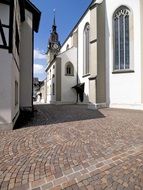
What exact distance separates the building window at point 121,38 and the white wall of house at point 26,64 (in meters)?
9.28

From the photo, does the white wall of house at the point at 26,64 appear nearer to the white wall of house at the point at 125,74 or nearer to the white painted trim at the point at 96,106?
the white painted trim at the point at 96,106

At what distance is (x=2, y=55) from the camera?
676 centimetres

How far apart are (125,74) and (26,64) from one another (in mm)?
9729

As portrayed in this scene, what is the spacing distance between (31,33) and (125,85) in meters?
9.80

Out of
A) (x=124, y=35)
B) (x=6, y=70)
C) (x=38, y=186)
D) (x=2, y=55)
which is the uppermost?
(x=124, y=35)

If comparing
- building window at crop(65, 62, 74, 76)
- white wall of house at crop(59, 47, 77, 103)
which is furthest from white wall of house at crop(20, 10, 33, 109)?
building window at crop(65, 62, 74, 76)

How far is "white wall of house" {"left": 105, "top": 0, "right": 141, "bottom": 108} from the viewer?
52.6 ft

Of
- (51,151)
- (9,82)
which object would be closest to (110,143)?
(51,151)

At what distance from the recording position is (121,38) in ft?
57.4

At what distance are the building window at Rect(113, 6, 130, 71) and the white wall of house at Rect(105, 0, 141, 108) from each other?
16.9 inches

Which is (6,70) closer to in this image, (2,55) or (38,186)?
(2,55)

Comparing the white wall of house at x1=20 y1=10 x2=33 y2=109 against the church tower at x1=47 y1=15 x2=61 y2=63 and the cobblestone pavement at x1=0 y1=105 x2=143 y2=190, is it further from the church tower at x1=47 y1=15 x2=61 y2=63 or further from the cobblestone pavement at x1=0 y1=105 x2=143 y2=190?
the church tower at x1=47 y1=15 x2=61 y2=63

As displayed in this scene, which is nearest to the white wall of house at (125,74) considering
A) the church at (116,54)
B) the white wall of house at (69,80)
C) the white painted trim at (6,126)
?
the church at (116,54)

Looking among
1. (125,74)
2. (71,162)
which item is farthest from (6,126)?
(125,74)
